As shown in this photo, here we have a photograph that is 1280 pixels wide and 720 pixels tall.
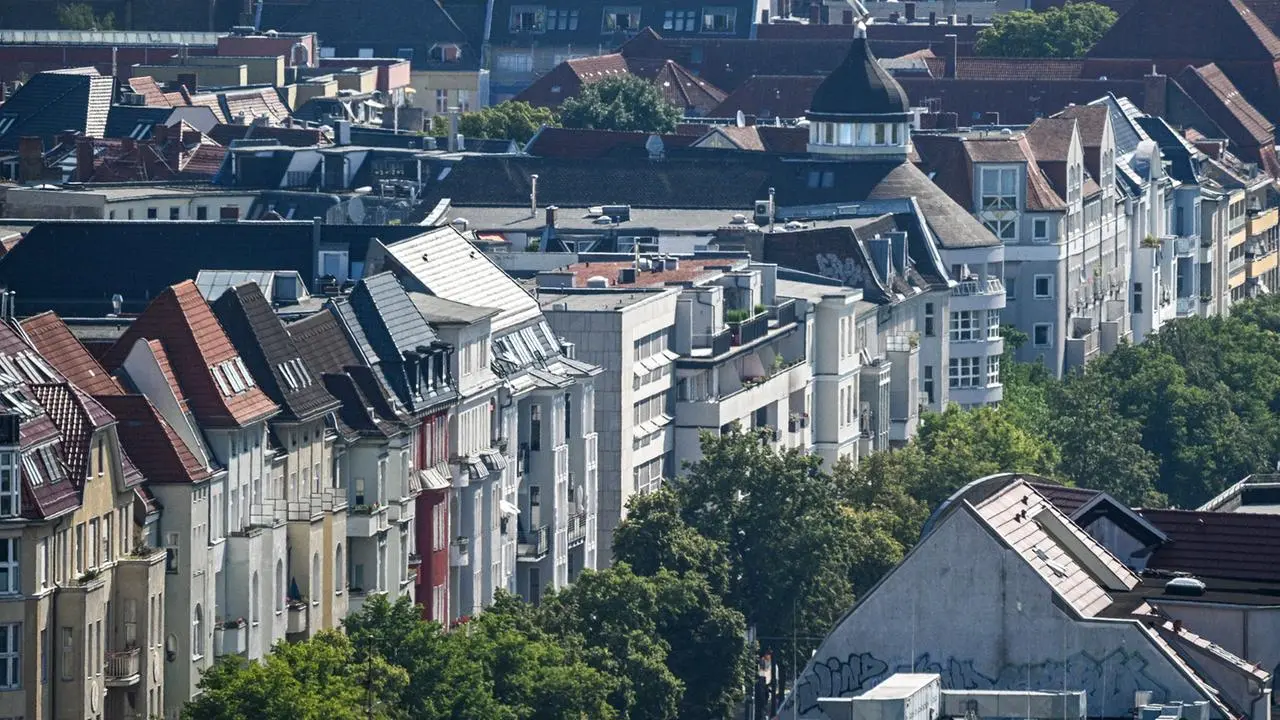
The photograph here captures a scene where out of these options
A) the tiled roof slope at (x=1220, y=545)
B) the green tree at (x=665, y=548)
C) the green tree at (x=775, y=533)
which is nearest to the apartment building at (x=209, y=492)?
the green tree at (x=665, y=548)

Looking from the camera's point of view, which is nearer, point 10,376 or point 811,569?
point 10,376

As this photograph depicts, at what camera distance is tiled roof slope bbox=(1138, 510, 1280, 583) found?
9719cm

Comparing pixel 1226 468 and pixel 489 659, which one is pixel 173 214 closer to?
pixel 1226 468

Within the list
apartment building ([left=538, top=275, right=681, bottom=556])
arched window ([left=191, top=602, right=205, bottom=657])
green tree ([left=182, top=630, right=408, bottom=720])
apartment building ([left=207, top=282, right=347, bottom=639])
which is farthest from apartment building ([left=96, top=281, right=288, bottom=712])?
apartment building ([left=538, top=275, right=681, bottom=556])

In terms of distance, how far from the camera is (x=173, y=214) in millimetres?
197375

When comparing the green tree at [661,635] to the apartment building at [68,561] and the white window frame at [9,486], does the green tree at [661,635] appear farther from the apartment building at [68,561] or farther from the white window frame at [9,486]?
the white window frame at [9,486]

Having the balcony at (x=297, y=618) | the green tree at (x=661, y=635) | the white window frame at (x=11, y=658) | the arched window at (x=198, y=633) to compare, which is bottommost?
the green tree at (x=661, y=635)

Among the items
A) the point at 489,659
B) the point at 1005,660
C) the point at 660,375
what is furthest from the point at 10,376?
the point at 660,375

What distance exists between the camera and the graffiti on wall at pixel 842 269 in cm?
18525

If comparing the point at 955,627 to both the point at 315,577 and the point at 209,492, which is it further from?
the point at 315,577

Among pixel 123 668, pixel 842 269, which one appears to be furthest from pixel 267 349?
pixel 842 269

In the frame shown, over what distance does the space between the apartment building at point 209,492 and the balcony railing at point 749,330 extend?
160ft

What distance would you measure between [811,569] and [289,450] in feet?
86.7

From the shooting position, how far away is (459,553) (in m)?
130
